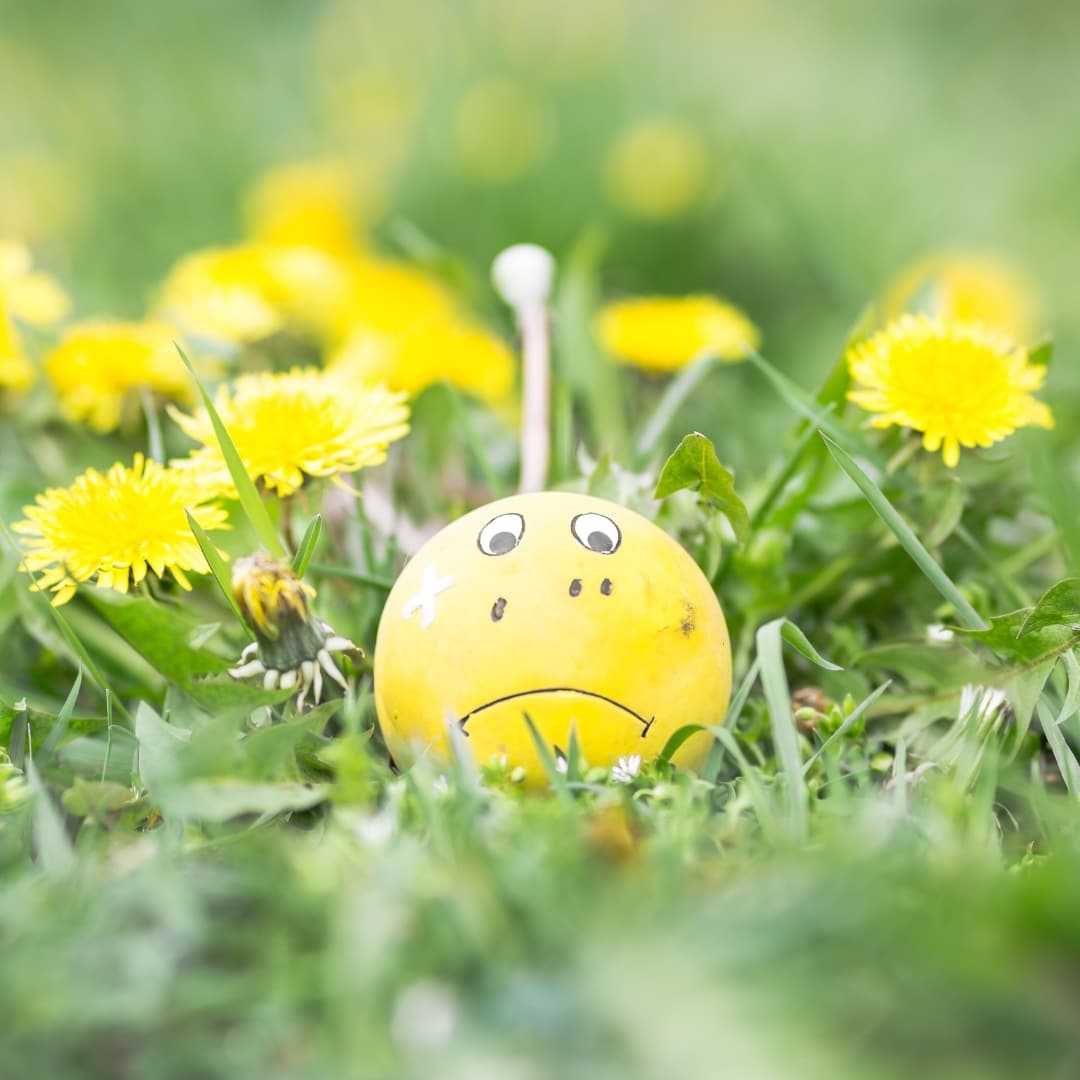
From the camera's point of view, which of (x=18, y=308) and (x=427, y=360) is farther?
(x=427, y=360)

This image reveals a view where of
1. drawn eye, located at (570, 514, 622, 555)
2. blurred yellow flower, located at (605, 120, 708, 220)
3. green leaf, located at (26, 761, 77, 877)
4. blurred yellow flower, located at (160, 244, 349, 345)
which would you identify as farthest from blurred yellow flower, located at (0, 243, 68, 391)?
blurred yellow flower, located at (605, 120, 708, 220)

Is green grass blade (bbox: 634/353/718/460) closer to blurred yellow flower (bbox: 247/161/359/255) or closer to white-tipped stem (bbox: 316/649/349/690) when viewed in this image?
white-tipped stem (bbox: 316/649/349/690)

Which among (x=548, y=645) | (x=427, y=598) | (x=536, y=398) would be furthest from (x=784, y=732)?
(x=536, y=398)

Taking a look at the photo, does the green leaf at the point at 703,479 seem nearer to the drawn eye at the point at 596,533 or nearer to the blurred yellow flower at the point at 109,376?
the drawn eye at the point at 596,533

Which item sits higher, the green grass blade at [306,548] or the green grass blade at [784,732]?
the green grass blade at [306,548]

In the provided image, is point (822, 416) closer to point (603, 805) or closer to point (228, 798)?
point (603, 805)

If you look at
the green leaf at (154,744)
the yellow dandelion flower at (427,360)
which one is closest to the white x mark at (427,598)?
the green leaf at (154,744)
